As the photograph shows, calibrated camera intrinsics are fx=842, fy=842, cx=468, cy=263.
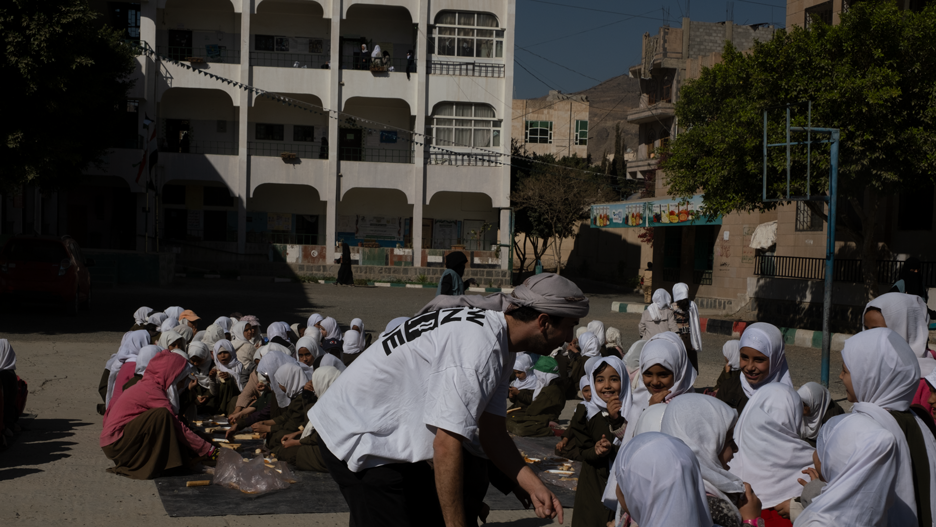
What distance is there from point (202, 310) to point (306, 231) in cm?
1600

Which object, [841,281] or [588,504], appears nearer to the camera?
[588,504]

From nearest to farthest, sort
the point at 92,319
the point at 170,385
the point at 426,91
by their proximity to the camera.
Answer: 1. the point at 170,385
2. the point at 92,319
3. the point at 426,91

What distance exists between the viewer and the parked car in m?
15.4

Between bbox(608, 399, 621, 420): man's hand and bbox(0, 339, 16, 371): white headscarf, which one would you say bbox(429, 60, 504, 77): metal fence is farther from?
bbox(608, 399, 621, 420): man's hand

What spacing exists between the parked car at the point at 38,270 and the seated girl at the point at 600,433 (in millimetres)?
12981

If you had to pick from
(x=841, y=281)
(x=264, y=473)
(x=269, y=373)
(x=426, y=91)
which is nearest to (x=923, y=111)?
(x=841, y=281)

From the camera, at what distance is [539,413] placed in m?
8.69

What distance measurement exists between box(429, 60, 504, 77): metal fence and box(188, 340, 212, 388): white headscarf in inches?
974

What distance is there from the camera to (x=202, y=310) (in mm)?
17656

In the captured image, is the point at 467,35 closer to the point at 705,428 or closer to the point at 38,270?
the point at 38,270

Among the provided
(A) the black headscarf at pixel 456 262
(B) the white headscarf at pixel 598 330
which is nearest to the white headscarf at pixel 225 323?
(A) the black headscarf at pixel 456 262

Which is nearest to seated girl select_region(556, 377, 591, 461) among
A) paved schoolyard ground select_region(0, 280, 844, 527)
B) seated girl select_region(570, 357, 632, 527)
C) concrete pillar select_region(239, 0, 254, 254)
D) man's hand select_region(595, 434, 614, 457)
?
seated girl select_region(570, 357, 632, 527)

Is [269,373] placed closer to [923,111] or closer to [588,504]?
[588,504]

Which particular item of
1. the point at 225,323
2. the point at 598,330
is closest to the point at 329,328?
the point at 225,323
